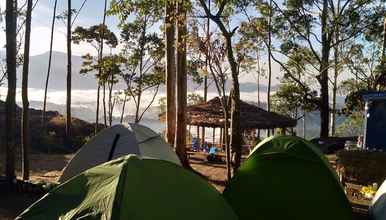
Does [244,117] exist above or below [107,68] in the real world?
below

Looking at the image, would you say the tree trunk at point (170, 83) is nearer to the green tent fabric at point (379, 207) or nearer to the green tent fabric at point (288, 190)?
the green tent fabric at point (288, 190)

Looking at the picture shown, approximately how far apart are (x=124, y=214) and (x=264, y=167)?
2.96 meters

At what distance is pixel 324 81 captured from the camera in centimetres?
2575

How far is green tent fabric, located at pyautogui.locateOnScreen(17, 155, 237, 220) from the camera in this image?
4.53 metres

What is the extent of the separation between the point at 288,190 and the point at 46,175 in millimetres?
9707

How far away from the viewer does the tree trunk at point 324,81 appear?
2510cm

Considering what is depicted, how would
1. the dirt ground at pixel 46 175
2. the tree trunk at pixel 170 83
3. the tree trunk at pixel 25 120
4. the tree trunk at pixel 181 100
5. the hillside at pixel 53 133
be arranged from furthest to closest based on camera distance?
1. the hillside at pixel 53 133
2. the tree trunk at pixel 170 83
3. the tree trunk at pixel 181 100
4. the tree trunk at pixel 25 120
5. the dirt ground at pixel 46 175

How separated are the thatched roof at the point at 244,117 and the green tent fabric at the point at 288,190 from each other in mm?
12578

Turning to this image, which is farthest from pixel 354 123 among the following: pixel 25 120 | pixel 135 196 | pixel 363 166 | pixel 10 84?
pixel 135 196

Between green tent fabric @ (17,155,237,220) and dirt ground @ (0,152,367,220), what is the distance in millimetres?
4581

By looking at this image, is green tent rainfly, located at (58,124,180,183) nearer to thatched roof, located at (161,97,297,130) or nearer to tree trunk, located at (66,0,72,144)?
thatched roof, located at (161,97,297,130)

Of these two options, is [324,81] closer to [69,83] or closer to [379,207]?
[69,83]

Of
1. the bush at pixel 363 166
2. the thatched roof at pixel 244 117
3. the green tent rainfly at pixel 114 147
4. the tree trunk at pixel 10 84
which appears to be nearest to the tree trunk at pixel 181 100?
the green tent rainfly at pixel 114 147

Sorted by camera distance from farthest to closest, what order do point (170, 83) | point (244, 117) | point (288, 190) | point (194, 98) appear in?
point (194, 98) → point (244, 117) → point (170, 83) → point (288, 190)
